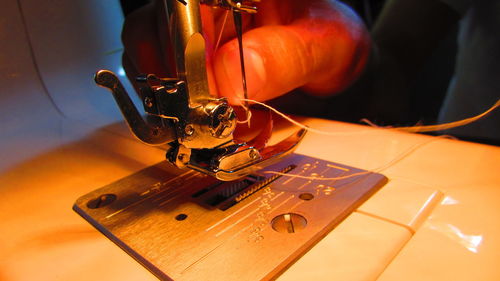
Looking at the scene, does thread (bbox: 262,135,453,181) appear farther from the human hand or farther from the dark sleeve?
the dark sleeve

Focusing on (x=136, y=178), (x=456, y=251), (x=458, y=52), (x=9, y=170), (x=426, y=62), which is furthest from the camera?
(x=426, y=62)

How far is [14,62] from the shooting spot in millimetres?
883

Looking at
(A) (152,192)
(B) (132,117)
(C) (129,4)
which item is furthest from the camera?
(C) (129,4)

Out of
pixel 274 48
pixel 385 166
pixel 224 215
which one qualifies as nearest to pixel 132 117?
pixel 224 215

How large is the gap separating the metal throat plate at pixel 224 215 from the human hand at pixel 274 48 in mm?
154

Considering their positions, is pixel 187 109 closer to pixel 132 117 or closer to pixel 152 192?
pixel 132 117

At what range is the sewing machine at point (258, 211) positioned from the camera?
0.39 meters

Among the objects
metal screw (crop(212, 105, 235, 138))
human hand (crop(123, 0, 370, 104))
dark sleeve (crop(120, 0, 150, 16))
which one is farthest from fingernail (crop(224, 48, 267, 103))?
dark sleeve (crop(120, 0, 150, 16))

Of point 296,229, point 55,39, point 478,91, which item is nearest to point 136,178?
point 296,229

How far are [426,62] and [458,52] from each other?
0.13m

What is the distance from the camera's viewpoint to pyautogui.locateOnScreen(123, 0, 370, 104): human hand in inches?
22.3

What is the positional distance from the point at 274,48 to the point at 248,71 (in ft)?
0.23

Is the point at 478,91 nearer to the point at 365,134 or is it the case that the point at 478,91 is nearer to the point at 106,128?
the point at 365,134

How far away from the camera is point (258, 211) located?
0.47 meters
